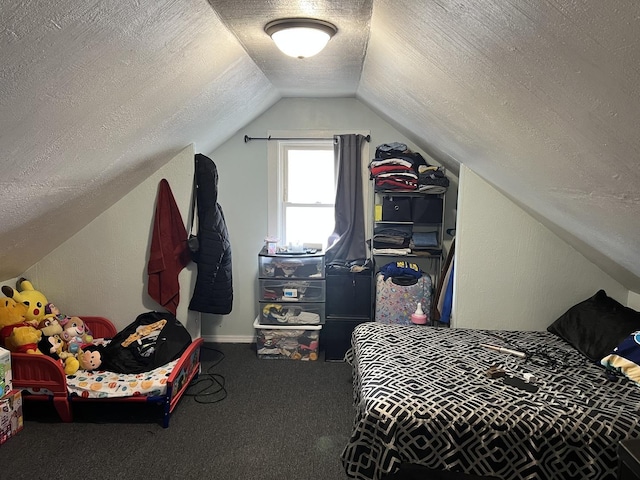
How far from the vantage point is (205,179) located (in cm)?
369

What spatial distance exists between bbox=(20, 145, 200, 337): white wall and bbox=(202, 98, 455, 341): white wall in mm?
756

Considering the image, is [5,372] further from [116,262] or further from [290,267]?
[290,267]

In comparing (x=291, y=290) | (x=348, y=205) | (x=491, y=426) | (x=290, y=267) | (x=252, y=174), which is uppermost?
(x=252, y=174)

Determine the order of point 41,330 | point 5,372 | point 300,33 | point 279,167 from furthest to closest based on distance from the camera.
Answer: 1. point 279,167
2. point 41,330
3. point 5,372
4. point 300,33

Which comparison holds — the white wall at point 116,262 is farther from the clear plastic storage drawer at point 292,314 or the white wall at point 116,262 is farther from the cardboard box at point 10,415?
the cardboard box at point 10,415

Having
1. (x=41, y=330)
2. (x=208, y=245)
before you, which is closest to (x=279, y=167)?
(x=208, y=245)

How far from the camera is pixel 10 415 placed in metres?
2.86

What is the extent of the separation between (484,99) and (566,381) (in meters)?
1.56

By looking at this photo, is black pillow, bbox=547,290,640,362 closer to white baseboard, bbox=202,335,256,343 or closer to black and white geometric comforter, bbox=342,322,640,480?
black and white geometric comforter, bbox=342,322,640,480

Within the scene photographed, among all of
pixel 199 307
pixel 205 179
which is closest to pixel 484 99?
pixel 205 179

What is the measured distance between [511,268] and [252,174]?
7.55 ft

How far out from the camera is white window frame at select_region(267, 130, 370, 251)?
170 inches

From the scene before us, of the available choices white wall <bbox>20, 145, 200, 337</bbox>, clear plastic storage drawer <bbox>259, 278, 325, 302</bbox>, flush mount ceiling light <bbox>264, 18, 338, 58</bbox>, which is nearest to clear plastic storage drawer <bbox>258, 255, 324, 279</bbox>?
clear plastic storage drawer <bbox>259, 278, 325, 302</bbox>

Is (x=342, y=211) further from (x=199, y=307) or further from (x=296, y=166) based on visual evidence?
(x=199, y=307)
